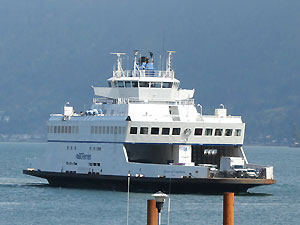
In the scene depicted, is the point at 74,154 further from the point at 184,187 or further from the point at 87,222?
the point at 87,222

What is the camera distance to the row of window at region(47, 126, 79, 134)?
237 feet

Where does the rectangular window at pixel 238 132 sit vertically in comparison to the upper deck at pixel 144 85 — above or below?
below

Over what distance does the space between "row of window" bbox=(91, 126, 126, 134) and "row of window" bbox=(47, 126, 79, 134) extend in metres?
2.09

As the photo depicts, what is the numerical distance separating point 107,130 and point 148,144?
111 inches

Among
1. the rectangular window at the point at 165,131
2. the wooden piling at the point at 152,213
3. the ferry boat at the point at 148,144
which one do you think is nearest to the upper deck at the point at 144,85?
the ferry boat at the point at 148,144

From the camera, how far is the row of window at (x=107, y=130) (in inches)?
2667

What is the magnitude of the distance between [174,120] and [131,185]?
444cm

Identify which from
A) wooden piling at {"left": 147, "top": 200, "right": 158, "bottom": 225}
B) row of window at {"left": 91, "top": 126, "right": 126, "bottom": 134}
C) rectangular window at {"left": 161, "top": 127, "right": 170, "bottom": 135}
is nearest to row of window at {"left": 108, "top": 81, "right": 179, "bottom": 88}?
row of window at {"left": 91, "top": 126, "right": 126, "bottom": 134}

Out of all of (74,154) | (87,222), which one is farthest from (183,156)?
(87,222)

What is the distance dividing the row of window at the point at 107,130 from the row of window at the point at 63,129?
2092 millimetres

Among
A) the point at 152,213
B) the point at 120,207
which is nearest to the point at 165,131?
the point at 120,207

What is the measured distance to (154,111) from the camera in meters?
68.9

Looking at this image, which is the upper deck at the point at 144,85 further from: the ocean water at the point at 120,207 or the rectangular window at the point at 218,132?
the ocean water at the point at 120,207

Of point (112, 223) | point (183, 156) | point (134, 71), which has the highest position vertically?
point (134, 71)
